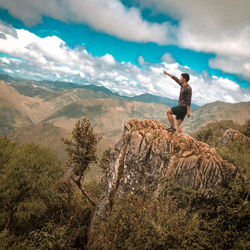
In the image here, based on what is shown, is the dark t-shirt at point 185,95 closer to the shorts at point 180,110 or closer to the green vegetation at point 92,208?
the shorts at point 180,110

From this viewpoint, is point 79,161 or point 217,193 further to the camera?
point 79,161

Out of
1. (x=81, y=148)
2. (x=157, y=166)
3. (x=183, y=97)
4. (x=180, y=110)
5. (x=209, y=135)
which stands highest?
(x=183, y=97)

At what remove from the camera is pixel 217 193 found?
452 inches

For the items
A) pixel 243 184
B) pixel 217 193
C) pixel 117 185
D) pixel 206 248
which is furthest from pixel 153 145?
pixel 206 248

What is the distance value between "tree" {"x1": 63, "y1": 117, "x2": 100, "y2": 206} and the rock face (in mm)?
2583

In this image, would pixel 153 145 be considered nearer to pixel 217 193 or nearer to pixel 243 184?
pixel 217 193

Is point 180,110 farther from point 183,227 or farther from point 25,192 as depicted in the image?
point 25,192

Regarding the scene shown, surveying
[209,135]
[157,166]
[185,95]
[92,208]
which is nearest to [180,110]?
[185,95]

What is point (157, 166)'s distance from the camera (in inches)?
566

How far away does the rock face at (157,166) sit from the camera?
41.4 feet

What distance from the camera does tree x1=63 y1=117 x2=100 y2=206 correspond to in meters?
17.0

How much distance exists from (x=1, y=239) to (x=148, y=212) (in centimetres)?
1376

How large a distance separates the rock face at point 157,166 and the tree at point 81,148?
8.47ft

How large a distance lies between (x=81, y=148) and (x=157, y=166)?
27.2 ft
